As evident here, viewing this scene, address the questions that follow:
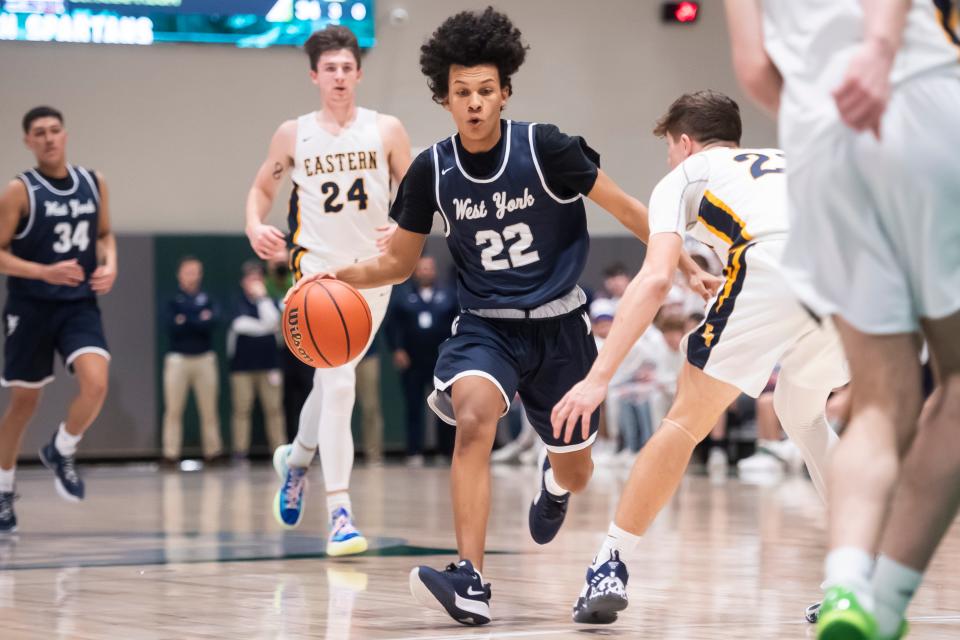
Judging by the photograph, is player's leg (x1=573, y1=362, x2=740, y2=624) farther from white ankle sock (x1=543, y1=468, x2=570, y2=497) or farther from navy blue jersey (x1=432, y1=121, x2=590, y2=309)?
white ankle sock (x1=543, y1=468, x2=570, y2=497)

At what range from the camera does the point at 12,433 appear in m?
7.74

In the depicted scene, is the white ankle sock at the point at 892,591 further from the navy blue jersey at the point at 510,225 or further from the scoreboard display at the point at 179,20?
the scoreboard display at the point at 179,20

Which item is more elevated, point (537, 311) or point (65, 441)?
point (537, 311)

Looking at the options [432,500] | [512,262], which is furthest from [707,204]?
[432,500]

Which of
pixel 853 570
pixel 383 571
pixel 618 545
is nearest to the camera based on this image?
pixel 853 570

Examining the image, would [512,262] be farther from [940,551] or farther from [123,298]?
[123,298]

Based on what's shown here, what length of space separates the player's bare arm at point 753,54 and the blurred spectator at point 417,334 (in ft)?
39.8

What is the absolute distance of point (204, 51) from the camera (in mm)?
15242

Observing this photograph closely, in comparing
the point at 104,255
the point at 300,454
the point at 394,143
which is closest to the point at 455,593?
the point at 300,454

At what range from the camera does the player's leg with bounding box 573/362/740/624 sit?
4266mm

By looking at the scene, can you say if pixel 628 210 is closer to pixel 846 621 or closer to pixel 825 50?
pixel 825 50

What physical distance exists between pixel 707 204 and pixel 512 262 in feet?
2.45

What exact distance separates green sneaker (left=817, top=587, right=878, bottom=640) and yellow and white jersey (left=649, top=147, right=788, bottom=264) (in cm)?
201

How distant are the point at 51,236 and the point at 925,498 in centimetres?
612
